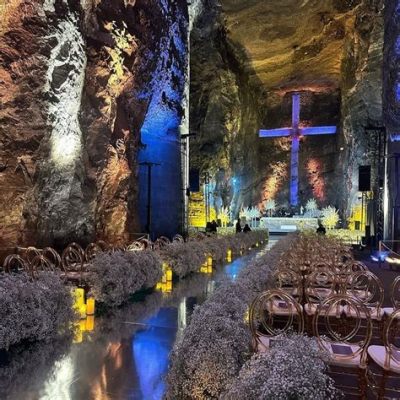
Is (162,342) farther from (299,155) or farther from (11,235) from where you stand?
(299,155)

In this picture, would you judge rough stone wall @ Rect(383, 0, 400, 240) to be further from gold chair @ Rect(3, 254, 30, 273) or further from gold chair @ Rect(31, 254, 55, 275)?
gold chair @ Rect(3, 254, 30, 273)

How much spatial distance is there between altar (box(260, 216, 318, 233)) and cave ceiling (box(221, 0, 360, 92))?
10.3 meters

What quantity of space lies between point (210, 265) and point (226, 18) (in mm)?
16695

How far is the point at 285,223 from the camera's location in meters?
28.1

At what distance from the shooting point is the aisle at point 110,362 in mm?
3229

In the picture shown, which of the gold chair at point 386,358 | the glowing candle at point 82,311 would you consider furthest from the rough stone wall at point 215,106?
the gold chair at point 386,358

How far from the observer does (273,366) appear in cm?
200

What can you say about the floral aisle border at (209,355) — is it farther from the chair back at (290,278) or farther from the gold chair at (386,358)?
the chair back at (290,278)

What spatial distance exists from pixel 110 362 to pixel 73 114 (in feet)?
22.0

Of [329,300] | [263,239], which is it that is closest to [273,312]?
[329,300]

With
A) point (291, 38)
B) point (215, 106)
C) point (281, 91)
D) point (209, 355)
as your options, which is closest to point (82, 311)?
point (209, 355)

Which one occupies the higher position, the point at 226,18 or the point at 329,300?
the point at 226,18

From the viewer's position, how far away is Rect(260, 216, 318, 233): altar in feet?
88.5

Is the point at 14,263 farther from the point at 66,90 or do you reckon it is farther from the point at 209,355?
the point at 209,355
